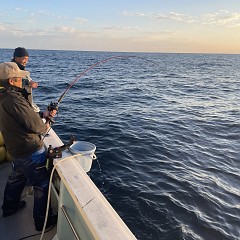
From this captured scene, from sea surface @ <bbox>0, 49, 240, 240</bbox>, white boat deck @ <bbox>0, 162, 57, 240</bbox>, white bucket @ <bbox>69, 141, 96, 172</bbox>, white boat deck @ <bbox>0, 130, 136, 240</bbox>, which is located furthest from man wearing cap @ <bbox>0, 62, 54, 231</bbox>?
sea surface @ <bbox>0, 49, 240, 240</bbox>

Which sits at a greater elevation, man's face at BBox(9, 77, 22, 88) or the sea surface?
man's face at BBox(9, 77, 22, 88)

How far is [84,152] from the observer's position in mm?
3742

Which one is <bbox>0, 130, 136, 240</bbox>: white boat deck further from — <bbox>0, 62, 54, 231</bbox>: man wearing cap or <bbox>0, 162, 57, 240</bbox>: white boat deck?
<bbox>0, 62, 54, 231</bbox>: man wearing cap

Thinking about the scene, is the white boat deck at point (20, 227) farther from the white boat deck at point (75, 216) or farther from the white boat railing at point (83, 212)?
the white boat railing at point (83, 212)

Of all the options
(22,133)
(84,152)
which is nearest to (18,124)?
(22,133)

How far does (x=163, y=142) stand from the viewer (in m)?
10.3

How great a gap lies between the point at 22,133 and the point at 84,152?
34.4 inches

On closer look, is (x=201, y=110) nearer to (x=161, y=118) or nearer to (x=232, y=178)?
(x=161, y=118)

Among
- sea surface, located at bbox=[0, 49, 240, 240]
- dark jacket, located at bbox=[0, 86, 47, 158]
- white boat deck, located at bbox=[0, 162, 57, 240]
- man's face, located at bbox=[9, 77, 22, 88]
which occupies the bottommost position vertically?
sea surface, located at bbox=[0, 49, 240, 240]

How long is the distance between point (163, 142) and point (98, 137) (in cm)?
242

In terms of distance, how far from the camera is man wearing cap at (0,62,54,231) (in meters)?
3.08

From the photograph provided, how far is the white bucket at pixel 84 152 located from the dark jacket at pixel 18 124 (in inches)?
22.1

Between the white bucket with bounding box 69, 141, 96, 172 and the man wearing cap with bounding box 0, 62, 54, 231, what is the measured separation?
453 millimetres

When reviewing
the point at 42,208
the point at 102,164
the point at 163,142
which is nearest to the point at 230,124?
the point at 163,142
